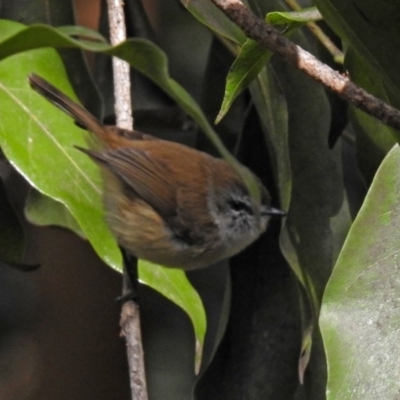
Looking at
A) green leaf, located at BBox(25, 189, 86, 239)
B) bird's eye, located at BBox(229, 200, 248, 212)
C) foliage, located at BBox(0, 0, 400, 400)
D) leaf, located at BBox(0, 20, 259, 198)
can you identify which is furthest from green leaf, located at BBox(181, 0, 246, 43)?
bird's eye, located at BBox(229, 200, 248, 212)

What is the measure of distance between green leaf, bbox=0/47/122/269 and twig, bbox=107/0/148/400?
0.11m

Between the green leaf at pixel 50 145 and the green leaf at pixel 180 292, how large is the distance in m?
0.10

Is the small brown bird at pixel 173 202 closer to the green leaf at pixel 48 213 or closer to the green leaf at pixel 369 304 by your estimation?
the green leaf at pixel 48 213

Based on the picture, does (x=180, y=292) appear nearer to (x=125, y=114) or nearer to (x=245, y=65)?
(x=125, y=114)

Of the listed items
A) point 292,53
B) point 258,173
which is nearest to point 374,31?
point 292,53

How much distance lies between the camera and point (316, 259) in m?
1.87

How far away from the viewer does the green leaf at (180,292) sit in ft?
6.03

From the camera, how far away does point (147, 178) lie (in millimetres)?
2443

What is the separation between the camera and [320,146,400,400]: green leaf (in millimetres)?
1280

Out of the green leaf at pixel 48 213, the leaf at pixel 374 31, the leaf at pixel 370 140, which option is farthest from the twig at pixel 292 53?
the green leaf at pixel 48 213

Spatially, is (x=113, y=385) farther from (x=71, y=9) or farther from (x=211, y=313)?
(x=71, y=9)

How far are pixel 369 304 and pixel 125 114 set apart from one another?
93 centimetres

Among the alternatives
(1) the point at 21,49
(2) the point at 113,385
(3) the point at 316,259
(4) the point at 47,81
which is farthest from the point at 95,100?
(2) the point at 113,385

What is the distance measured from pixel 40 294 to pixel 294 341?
1.39 metres
